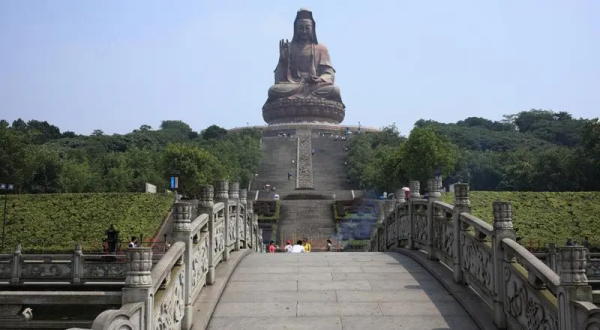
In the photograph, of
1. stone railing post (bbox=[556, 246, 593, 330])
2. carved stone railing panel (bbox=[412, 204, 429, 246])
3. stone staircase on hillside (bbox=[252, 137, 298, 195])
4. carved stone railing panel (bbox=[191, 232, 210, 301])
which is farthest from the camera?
stone staircase on hillside (bbox=[252, 137, 298, 195])

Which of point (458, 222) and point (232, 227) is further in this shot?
point (232, 227)

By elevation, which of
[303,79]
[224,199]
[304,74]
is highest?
[304,74]

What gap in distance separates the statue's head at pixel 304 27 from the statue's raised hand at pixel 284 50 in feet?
4.21

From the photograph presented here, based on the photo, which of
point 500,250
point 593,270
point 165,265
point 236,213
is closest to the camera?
point 165,265

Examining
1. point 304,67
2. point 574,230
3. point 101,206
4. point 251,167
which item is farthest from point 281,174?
point 574,230

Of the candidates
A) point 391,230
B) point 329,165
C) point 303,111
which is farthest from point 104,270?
point 303,111

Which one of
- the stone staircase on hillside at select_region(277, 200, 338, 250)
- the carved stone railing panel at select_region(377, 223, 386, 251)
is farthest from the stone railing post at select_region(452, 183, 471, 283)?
the stone staircase on hillside at select_region(277, 200, 338, 250)

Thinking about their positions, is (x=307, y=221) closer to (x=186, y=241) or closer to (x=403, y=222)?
(x=403, y=222)

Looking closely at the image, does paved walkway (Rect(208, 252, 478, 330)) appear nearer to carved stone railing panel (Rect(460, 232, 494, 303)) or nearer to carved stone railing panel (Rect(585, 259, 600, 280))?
carved stone railing panel (Rect(460, 232, 494, 303))

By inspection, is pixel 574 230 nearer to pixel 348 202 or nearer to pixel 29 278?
pixel 348 202

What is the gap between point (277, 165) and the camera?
55.8 metres

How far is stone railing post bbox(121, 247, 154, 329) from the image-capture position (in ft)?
17.0

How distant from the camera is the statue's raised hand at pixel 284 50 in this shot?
62.6m

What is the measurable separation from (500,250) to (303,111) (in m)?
56.4
